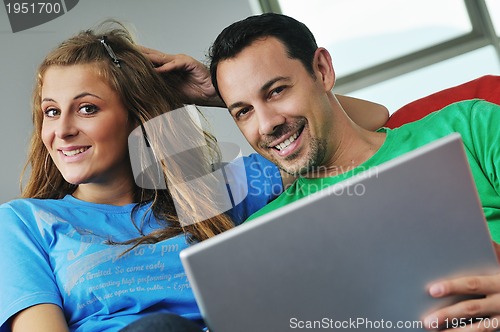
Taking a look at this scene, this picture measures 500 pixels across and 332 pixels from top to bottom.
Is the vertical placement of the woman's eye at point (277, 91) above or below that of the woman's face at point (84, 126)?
below

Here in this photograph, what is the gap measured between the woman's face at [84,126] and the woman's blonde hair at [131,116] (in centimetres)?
3

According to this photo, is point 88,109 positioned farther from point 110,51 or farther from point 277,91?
point 277,91

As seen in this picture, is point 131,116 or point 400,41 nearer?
point 131,116

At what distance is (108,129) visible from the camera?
1.60 m

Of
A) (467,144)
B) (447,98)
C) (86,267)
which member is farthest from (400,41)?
(86,267)

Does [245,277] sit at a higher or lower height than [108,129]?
lower

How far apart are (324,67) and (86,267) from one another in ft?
2.53

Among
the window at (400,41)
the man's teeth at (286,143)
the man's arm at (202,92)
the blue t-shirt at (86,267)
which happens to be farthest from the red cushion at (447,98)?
the window at (400,41)

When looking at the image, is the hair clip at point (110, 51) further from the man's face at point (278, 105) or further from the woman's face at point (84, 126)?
the man's face at point (278, 105)

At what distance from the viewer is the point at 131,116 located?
1.71 m

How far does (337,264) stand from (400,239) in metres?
0.09

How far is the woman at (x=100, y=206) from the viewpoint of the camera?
141 centimetres

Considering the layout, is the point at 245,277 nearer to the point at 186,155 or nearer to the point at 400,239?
the point at 400,239

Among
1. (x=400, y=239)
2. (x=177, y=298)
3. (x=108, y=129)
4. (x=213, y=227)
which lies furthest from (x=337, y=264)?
(x=108, y=129)
